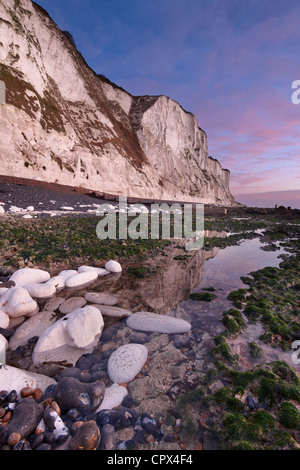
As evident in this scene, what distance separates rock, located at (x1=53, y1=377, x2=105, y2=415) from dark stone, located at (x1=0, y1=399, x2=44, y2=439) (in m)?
0.21

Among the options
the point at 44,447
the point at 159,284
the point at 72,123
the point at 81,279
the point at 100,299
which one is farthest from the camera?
the point at 72,123

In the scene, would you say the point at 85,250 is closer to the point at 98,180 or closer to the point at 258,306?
the point at 258,306

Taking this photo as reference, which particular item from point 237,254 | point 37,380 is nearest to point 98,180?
point 237,254

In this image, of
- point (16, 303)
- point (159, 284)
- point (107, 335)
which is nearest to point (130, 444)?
point (107, 335)

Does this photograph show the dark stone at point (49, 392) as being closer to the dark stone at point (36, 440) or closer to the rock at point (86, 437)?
the dark stone at point (36, 440)

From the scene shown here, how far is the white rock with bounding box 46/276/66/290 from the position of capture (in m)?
5.29

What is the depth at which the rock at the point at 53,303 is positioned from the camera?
4428 mm

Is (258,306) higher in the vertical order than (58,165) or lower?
lower

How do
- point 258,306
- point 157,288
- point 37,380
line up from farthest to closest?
point 157,288 < point 258,306 < point 37,380

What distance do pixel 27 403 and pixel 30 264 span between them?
526cm

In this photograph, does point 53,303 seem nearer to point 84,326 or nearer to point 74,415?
point 84,326

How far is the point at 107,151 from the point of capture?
42.7 metres

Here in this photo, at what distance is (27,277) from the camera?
5289 millimetres

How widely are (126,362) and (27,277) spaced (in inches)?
143
